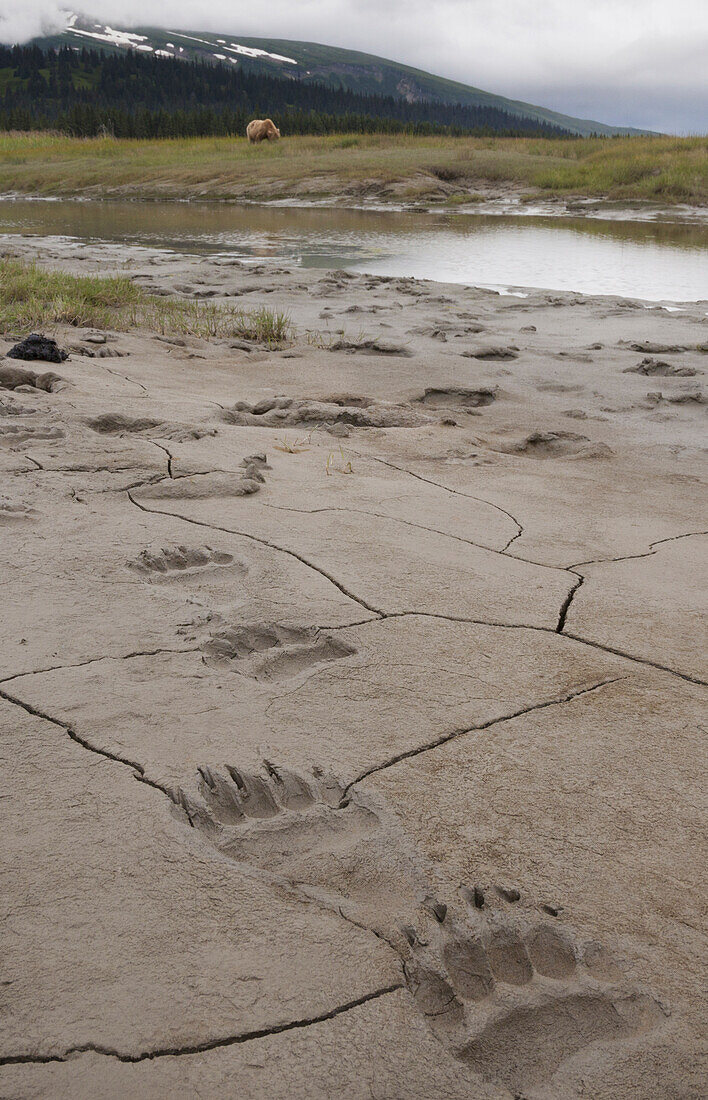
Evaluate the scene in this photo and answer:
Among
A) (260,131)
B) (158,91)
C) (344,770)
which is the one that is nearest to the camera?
(344,770)

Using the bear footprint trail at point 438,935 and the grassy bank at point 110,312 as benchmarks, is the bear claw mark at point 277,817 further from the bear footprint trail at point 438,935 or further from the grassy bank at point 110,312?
the grassy bank at point 110,312

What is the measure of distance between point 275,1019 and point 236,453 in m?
2.62

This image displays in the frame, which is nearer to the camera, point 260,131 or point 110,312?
point 110,312

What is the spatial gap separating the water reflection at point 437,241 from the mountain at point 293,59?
155m

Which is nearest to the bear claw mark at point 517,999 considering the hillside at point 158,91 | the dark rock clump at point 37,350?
the dark rock clump at point 37,350

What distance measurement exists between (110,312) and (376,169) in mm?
17190

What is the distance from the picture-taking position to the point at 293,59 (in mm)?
174125

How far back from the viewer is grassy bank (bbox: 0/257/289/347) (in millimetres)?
5949

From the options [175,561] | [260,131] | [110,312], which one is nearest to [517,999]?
[175,561]

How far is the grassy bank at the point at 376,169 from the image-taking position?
1878cm

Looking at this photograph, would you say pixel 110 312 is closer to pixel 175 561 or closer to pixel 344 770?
pixel 175 561

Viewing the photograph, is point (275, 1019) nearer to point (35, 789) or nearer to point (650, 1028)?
point (650, 1028)

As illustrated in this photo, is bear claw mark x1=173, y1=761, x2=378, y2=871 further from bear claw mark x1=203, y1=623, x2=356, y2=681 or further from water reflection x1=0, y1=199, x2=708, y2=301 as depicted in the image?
water reflection x1=0, y1=199, x2=708, y2=301

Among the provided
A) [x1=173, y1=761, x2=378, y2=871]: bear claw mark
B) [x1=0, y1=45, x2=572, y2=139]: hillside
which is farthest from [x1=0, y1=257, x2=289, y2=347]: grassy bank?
[x1=0, y1=45, x2=572, y2=139]: hillside
